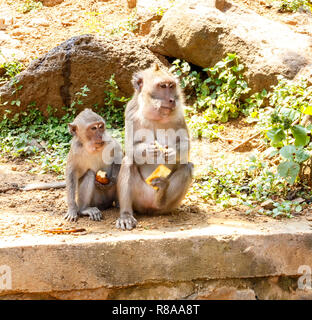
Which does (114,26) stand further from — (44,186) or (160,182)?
(160,182)

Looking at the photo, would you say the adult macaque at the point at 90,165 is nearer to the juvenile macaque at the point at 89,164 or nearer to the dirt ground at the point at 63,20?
the juvenile macaque at the point at 89,164

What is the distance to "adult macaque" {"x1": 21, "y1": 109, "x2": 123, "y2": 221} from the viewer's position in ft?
17.7

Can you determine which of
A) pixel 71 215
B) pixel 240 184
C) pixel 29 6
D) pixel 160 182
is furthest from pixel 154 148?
pixel 29 6

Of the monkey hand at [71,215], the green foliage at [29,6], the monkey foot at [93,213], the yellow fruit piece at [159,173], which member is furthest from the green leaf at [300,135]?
the green foliage at [29,6]

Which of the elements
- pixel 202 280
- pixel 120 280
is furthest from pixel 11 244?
pixel 202 280

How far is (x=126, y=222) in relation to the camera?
4.95m

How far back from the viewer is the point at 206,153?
7.65 meters

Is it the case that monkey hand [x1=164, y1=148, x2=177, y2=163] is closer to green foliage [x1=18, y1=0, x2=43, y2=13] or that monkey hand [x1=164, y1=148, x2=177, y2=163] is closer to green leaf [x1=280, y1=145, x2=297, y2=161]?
green leaf [x1=280, y1=145, x2=297, y2=161]

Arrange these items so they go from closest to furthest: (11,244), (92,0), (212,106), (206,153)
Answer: (11,244) → (206,153) → (212,106) → (92,0)

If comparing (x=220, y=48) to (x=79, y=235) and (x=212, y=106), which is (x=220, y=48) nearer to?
(x=212, y=106)

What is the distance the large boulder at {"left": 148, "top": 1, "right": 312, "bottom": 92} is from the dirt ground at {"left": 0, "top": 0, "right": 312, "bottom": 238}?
1043 millimetres

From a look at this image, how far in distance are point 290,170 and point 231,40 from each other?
152 inches

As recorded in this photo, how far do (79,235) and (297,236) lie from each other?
7.06 feet

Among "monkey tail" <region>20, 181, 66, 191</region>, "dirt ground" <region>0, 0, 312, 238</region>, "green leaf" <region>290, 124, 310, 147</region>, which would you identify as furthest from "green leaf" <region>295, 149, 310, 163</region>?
"monkey tail" <region>20, 181, 66, 191</region>
